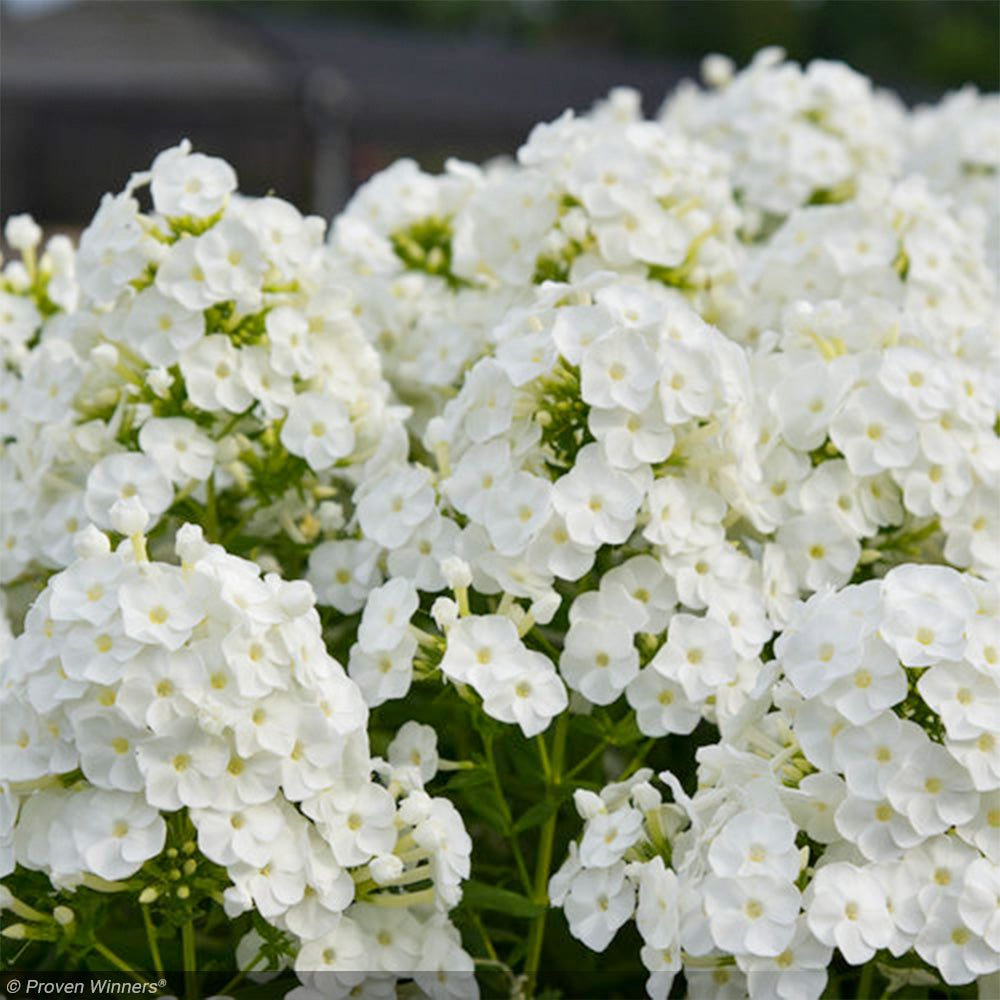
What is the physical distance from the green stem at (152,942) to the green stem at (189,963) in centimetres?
3

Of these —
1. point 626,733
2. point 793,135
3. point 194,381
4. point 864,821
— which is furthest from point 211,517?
point 793,135

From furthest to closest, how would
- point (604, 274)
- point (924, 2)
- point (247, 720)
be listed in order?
1. point (924, 2)
2. point (604, 274)
3. point (247, 720)

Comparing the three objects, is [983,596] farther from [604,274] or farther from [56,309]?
[56,309]

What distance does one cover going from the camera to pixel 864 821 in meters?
1.71

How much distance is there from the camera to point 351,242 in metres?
2.87

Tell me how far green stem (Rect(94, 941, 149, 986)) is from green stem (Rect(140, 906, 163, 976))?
0.02 meters

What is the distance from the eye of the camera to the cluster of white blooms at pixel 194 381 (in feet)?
7.18

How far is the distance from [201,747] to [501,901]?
435mm

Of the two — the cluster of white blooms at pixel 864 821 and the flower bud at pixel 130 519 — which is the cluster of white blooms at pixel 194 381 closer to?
the flower bud at pixel 130 519

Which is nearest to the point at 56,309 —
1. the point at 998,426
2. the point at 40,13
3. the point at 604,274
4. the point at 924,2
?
the point at 604,274

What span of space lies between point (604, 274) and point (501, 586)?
43cm

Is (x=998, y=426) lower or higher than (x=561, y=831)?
higher

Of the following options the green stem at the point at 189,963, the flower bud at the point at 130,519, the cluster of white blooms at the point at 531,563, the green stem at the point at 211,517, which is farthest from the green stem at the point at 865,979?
the green stem at the point at 211,517

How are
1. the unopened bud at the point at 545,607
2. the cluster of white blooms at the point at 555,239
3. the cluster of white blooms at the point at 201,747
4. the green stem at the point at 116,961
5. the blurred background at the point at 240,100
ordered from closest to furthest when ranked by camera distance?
1. the cluster of white blooms at the point at 201,747
2. the green stem at the point at 116,961
3. the unopened bud at the point at 545,607
4. the cluster of white blooms at the point at 555,239
5. the blurred background at the point at 240,100
